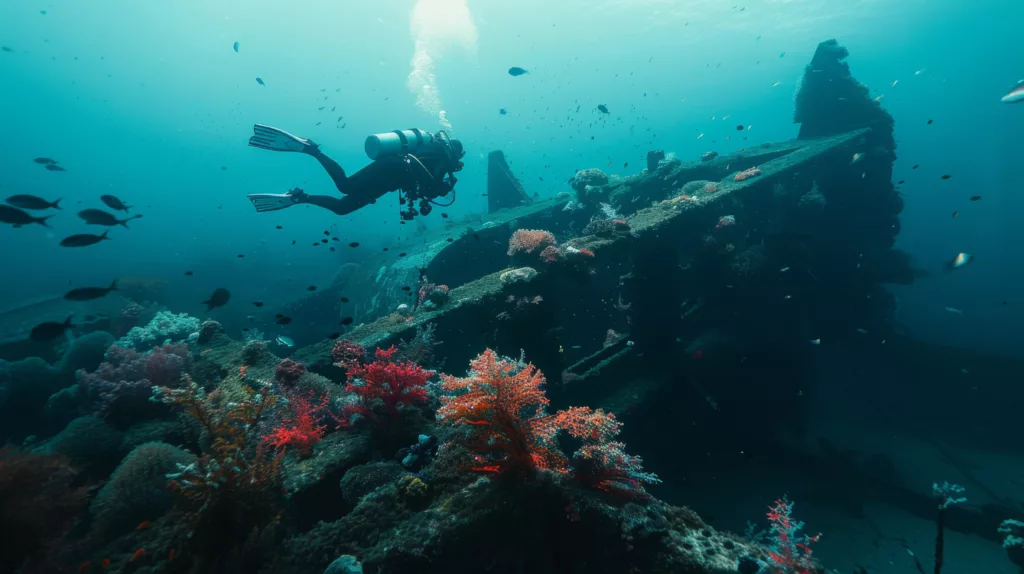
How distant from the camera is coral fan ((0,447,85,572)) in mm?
2852

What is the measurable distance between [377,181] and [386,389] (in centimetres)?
601

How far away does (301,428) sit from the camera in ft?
16.1

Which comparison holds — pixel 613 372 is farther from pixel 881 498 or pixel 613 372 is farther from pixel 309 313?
pixel 309 313

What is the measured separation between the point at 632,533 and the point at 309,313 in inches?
843

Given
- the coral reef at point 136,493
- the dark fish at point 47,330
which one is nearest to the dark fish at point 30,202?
the dark fish at point 47,330

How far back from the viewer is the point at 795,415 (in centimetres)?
1136

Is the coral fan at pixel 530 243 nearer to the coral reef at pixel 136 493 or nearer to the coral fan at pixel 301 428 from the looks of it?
the coral fan at pixel 301 428

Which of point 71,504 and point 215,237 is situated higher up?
point 215,237

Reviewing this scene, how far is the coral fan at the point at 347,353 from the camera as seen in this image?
20.7 ft

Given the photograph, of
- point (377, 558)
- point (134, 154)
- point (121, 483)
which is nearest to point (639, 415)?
point (377, 558)

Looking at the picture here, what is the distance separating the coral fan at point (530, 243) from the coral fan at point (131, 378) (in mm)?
7357

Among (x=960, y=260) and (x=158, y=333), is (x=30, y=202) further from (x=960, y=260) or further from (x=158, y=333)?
(x=960, y=260)

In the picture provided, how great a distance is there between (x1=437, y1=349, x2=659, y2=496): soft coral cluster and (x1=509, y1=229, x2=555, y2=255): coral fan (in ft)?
17.3

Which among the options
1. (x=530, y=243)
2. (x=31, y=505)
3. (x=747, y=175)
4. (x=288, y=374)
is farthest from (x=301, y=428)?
(x=747, y=175)
